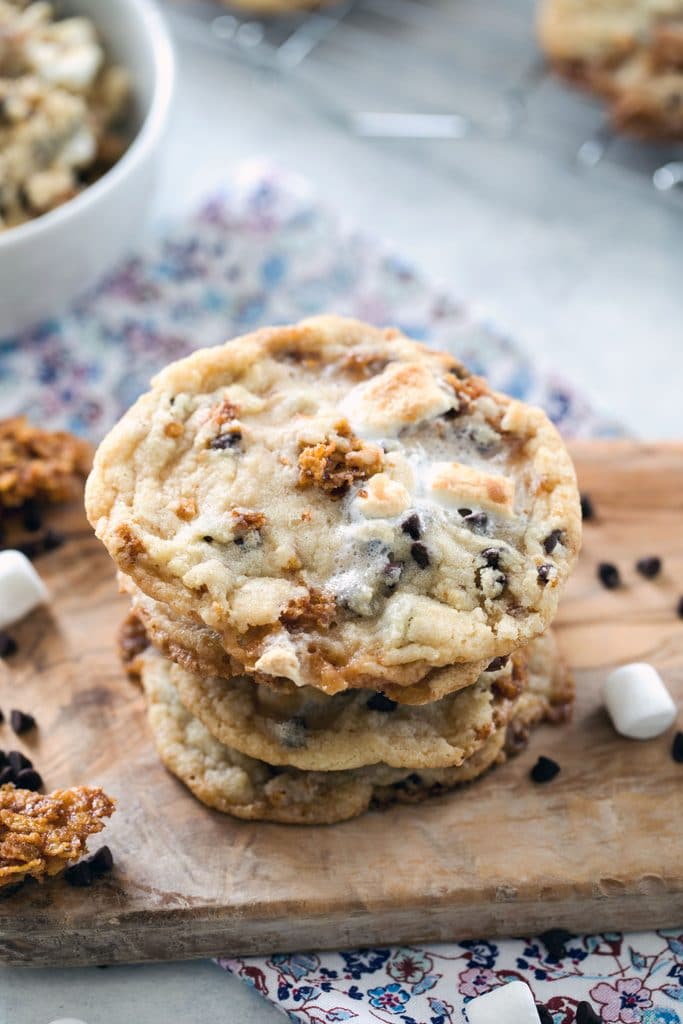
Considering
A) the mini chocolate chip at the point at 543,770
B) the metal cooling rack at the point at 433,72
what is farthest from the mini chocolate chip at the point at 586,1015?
the metal cooling rack at the point at 433,72

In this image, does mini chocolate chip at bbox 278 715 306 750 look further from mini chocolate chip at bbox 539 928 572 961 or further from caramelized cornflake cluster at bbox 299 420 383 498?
mini chocolate chip at bbox 539 928 572 961

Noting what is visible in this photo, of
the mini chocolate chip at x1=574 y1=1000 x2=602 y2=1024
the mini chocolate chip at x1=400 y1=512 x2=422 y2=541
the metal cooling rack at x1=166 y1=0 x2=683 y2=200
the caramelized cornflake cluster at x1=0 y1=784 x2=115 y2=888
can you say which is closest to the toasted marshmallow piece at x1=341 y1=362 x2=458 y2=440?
the mini chocolate chip at x1=400 y1=512 x2=422 y2=541

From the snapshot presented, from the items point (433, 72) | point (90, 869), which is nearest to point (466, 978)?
point (90, 869)

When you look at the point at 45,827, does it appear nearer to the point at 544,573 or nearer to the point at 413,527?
the point at 413,527

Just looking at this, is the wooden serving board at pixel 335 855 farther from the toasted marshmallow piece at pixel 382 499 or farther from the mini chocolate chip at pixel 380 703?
the toasted marshmallow piece at pixel 382 499

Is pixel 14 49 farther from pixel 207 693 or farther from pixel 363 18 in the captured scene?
pixel 207 693
